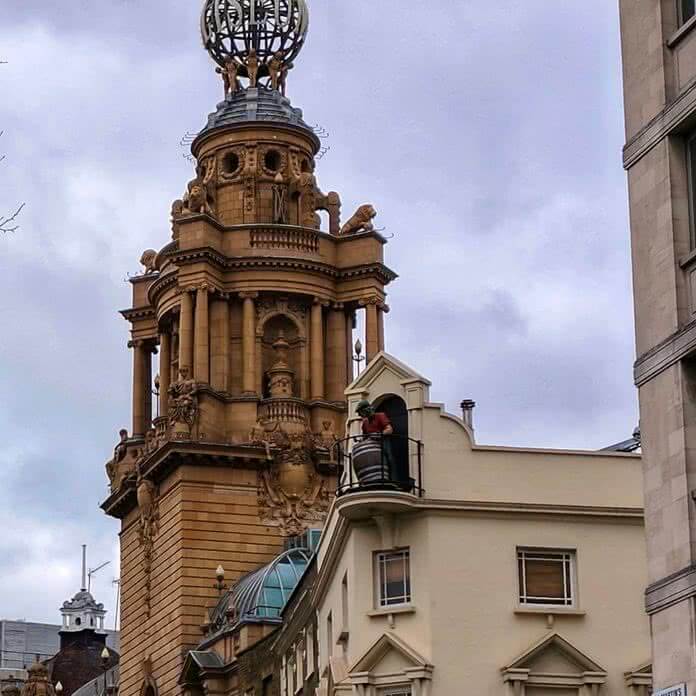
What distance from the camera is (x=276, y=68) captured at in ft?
403

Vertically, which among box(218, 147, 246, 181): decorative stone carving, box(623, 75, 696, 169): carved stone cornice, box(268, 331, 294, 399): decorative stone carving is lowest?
box(623, 75, 696, 169): carved stone cornice

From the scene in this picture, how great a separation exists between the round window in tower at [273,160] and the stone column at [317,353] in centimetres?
735

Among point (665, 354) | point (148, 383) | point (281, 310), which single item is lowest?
point (665, 354)

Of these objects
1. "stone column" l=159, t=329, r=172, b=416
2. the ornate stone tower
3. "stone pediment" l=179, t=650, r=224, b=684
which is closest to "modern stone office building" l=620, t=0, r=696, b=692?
"stone pediment" l=179, t=650, r=224, b=684

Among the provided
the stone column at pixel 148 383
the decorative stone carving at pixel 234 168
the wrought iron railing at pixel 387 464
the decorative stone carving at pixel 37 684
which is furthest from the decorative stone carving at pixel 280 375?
the wrought iron railing at pixel 387 464

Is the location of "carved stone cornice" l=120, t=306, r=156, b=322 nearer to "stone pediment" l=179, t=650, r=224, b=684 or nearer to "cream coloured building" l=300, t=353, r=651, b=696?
"stone pediment" l=179, t=650, r=224, b=684

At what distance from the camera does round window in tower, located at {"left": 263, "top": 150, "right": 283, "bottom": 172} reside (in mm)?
118812

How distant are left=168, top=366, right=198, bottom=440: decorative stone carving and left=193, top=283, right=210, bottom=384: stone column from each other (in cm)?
138

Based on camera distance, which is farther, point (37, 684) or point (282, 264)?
point (37, 684)

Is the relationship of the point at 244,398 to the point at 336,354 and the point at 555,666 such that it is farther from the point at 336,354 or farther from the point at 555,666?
the point at 555,666

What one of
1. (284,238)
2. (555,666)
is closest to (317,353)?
(284,238)

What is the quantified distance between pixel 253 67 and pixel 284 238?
35.2 feet

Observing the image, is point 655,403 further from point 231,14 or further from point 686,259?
point 231,14

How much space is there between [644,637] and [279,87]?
65.0m
